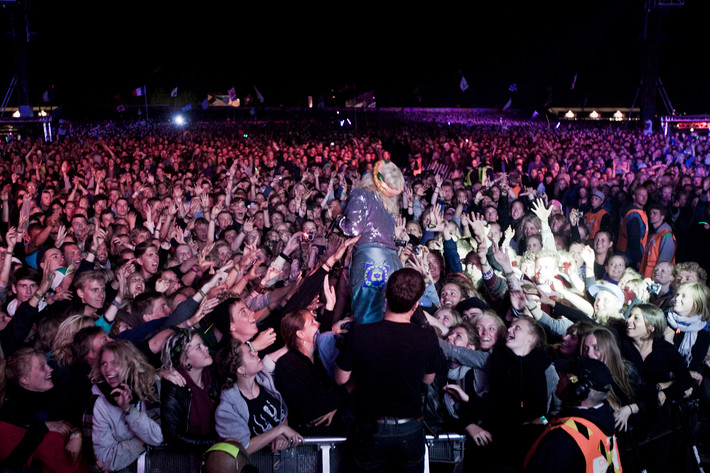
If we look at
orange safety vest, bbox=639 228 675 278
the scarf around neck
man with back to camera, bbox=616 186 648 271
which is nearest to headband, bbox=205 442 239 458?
the scarf around neck

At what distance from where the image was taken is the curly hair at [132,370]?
335 cm

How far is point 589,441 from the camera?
2.90 metres

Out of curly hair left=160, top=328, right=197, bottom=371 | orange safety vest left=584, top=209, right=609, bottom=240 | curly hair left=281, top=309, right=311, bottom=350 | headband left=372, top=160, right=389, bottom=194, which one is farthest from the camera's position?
orange safety vest left=584, top=209, right=609, bottom=240

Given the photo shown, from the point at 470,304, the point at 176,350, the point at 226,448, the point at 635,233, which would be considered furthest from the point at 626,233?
the point at 226,448

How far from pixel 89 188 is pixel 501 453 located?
9.33m

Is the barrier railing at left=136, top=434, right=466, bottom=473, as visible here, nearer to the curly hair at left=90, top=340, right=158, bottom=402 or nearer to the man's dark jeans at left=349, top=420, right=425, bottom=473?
the man's dark jeans at left=349, top=420, right=425, bottom=473

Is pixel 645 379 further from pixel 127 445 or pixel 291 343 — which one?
pixel 127 445

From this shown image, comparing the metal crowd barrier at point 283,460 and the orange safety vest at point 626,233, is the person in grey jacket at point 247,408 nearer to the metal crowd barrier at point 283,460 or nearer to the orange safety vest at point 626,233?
the metal crowd barrier at point 283,460

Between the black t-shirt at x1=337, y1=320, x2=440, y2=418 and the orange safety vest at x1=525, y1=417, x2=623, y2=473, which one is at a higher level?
the black t-shirt at x1=337, y1=320, x2=440, y2=418

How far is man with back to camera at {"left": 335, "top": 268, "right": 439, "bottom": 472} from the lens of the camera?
314 cm

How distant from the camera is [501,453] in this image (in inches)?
143

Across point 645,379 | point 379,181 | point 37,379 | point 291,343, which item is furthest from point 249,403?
point 645,379

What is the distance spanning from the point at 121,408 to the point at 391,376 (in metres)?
Answer: 1.50

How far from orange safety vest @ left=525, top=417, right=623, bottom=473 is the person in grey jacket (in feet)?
4.48
